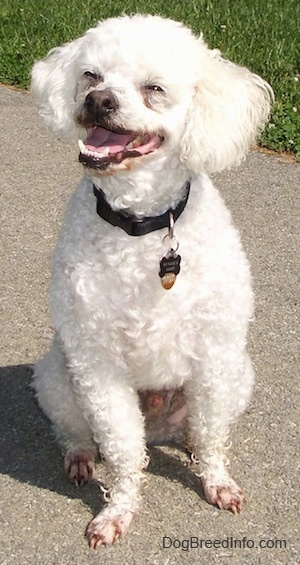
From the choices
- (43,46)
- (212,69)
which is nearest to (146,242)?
(212,69)

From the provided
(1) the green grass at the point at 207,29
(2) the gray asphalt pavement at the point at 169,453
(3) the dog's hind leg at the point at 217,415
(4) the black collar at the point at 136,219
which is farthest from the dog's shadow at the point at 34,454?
(1) the green grass at the point at 207,29

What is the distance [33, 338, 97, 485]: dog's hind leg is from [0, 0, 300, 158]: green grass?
3717 mm

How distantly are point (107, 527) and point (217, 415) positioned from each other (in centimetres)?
62

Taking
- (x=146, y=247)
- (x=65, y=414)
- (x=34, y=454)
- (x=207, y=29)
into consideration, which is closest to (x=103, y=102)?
(x=146, y=247)

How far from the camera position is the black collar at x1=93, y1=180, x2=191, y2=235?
3.14 metres

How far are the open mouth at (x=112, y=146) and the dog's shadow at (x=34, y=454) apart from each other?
1532 mm

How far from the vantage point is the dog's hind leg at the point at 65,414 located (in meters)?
3.67

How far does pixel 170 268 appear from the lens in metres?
3.13

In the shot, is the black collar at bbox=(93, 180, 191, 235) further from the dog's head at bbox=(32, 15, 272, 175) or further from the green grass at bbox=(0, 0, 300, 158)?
the green grass at bbox=(0, 0, 300, 158)

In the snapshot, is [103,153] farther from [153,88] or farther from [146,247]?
[146,247]

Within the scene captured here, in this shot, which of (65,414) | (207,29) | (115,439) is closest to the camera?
(115,439)

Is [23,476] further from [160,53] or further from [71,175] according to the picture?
[71,175]

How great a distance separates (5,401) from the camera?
4.25m

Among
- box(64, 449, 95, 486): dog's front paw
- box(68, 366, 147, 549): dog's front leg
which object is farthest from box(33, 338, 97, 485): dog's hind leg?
box(68, 366, 147, 549): dog's front leg
